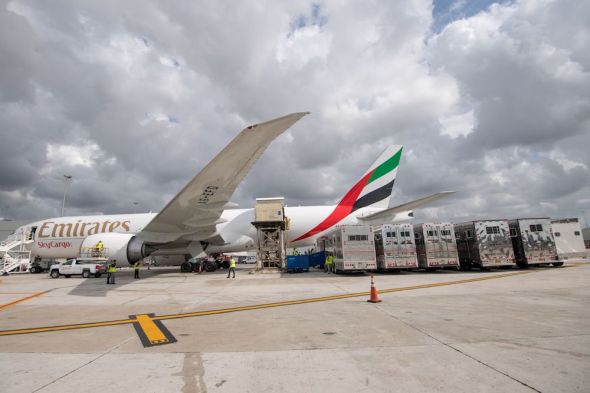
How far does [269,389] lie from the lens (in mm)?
3541

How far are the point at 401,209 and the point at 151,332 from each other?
1984cm

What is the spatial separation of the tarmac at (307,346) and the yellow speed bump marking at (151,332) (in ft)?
0.12

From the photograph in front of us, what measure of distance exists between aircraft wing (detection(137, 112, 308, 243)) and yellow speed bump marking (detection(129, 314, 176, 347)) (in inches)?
307

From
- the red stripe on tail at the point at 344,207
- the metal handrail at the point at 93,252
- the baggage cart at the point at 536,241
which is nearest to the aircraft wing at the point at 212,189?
the metal handrail at the point at 93,252

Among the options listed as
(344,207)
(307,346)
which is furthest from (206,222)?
(307,346)

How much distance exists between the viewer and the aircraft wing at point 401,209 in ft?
61.5

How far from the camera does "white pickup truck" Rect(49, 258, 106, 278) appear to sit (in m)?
21.5

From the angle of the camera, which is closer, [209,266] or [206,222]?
[206,222]

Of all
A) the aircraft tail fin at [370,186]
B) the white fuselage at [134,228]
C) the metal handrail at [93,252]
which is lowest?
the metal handrail at [93,252]

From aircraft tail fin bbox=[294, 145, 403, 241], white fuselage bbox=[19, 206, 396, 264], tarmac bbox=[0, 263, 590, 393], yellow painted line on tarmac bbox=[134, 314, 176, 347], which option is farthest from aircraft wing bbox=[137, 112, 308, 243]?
aircraft tail fin bbox=[294, 145, 403, 241]

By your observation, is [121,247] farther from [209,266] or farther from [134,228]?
[209,266]

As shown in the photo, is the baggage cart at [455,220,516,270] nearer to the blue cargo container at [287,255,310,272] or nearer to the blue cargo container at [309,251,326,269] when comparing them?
the blue cargo container at [287,255,310,272]

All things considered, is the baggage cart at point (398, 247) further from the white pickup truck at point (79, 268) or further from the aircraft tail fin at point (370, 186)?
the white pickup truck at point (79, 268)

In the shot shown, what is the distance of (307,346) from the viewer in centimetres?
513
